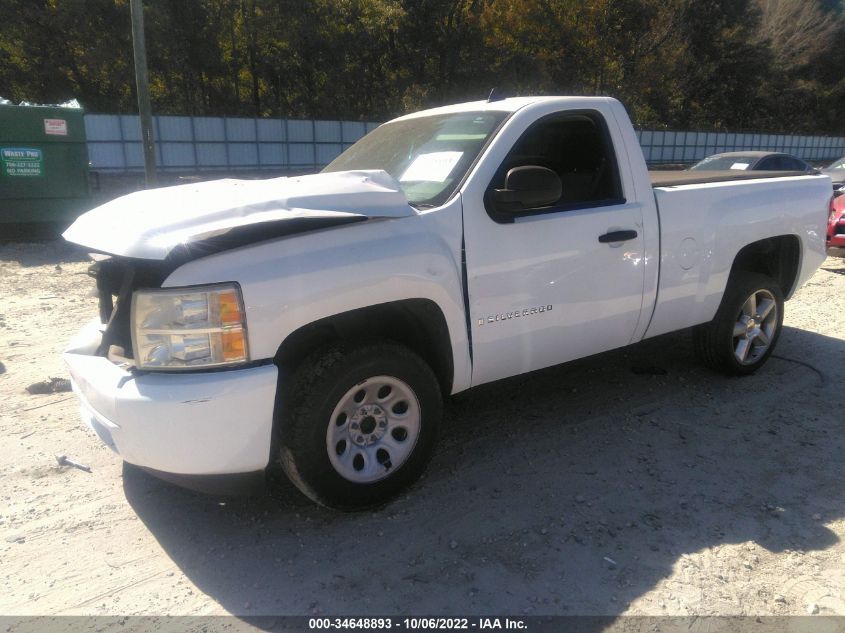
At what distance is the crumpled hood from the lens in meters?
2.76

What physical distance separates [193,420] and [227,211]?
2.97 ft

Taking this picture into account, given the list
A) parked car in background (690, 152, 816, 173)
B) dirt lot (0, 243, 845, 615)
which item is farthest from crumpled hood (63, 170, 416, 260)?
parked car in background (690, 152, 816, 173)

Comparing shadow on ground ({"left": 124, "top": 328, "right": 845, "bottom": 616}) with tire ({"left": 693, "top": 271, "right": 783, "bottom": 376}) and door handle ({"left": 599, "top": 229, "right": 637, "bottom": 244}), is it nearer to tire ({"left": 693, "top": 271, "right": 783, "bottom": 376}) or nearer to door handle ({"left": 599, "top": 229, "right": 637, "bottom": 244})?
tire ({"left": 693, "top": 271, "right": 783, "bottom": 376})

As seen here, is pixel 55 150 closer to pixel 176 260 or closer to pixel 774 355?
pixel 176 260

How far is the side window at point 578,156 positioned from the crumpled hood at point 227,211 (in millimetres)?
1087

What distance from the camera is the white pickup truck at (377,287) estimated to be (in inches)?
108

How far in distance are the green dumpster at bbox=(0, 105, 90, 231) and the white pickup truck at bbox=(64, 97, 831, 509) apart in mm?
9019

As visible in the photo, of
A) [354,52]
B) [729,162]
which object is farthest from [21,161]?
[354,52]

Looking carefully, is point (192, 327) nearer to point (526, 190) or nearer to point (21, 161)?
point (526, 190)

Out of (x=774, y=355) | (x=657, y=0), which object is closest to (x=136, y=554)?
(x=774, y=355)

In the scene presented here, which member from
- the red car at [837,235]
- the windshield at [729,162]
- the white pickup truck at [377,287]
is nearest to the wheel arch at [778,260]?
the white pickup truck at [377,287]

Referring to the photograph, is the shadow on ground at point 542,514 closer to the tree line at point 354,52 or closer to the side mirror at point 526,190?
the side mirror at point 526,190

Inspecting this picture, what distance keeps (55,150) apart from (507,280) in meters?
10.7

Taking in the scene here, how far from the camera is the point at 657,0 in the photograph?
119 ft
